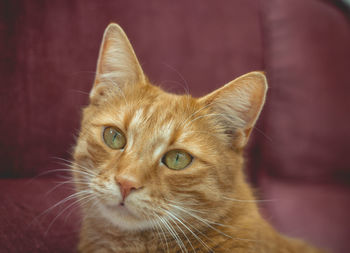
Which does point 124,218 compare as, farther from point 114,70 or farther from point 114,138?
point 114,70

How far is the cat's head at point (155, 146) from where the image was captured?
37.8 inches

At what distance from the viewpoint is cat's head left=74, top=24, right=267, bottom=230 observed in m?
0.96

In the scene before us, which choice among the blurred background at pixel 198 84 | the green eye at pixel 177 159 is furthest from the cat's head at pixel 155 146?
the blurred background at pixel 198 84

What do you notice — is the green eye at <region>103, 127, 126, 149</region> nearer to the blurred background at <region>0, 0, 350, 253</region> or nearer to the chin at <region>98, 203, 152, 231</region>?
the chin at <region>98, 203, 152, 231</region>

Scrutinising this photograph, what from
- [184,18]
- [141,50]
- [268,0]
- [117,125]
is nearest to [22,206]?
[117,125]

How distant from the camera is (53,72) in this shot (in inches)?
58.3

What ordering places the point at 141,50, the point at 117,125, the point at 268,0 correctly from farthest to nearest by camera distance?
the point at 268,0 < the point at 141,50 < the point at 117,125

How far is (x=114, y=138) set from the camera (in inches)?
43.7

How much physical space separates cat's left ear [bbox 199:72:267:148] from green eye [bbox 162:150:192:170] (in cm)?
18

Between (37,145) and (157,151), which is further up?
(157,151)

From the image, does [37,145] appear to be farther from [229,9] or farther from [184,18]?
[229,9]

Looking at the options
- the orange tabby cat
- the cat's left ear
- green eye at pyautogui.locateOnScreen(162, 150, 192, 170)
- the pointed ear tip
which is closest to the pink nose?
the orange tabby cat

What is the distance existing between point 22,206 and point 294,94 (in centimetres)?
152

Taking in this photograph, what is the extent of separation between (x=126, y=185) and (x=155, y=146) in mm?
176
